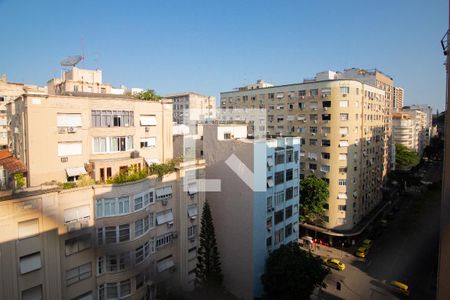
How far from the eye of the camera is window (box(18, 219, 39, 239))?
321cm

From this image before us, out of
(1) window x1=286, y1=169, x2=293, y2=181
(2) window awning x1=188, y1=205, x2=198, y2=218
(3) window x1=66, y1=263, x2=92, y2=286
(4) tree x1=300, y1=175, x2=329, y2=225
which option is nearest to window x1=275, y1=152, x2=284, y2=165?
(1) window x1=286, y1=169, x2=293, y2=181

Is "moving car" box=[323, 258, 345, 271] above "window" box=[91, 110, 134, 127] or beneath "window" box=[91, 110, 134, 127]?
beneath

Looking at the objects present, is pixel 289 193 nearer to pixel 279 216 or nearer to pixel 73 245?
pixel 279 216

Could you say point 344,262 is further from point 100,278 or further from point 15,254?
point 15,254

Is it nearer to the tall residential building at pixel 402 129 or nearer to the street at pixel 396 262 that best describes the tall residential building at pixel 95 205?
the street at pixel 396 262

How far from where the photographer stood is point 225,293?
5.71 meters

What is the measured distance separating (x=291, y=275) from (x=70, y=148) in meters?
4.16

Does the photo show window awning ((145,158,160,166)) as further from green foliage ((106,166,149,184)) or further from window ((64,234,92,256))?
window ((64,234,92,256))

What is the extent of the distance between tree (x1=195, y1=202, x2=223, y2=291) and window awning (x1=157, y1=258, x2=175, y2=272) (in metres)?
0.64

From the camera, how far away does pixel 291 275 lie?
208 inches

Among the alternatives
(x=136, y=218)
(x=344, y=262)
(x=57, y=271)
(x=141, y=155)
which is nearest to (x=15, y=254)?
(x=57, y=271)

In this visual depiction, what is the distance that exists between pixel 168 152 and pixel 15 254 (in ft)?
9.68

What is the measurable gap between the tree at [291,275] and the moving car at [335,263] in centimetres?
259

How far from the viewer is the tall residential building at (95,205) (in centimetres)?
334
